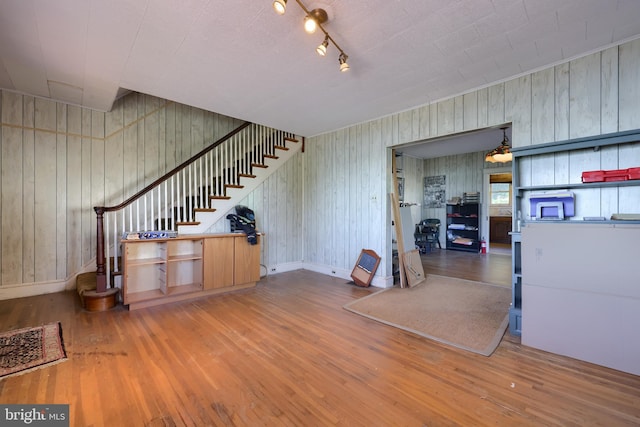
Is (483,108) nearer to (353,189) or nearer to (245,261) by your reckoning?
(353,189)

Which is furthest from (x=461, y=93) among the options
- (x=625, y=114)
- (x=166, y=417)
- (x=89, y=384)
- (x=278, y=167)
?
(x=89, y=384)

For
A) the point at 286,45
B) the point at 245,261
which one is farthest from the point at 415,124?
the point at 245,261

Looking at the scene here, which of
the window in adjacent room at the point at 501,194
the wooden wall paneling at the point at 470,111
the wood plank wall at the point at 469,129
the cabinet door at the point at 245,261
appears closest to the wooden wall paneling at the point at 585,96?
the wood plank wall at the point at 469,129

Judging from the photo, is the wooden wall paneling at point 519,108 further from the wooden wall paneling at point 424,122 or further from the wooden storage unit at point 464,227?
the wooden storage unit at point 464,227

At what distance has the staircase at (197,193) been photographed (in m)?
3.78

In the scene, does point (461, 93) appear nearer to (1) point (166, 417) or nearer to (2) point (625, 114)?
(2) point (625, 114)

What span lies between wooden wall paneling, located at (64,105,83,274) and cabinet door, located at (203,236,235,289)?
219 cm

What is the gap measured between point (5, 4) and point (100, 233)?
244 cm

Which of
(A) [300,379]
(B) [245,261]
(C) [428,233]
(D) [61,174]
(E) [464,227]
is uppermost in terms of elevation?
(D) [61,174]

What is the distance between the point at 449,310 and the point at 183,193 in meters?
4.27

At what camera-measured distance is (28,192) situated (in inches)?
152

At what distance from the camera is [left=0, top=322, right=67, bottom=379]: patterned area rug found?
84.4 inches

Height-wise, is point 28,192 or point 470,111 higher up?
point 470,111

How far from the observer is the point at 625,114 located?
2.46 m
